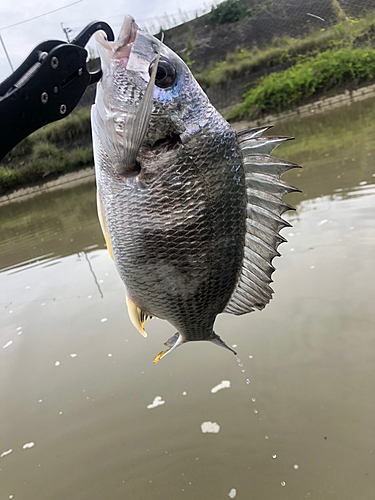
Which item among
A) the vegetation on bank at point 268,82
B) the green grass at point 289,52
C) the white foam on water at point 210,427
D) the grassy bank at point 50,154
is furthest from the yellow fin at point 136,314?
the green grass at point 289,52

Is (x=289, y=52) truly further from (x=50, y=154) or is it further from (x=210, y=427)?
(x=210, y=427)

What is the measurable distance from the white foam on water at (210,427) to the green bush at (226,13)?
78.3ft

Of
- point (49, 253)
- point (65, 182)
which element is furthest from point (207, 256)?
point (65, 182)

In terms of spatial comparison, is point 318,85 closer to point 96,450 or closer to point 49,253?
point 49,253

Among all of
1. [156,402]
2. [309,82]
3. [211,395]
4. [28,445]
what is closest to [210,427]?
[211,395]

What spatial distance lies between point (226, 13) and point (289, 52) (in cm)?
522

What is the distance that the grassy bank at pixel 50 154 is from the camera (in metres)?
15.2

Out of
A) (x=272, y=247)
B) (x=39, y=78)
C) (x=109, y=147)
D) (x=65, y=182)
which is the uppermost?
(x=39, y=78)

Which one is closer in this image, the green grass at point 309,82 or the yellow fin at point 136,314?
the yellow fin at point 136,314

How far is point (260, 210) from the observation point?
0.86 m

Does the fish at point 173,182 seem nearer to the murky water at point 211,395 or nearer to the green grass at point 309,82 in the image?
the murky water at point 211,395

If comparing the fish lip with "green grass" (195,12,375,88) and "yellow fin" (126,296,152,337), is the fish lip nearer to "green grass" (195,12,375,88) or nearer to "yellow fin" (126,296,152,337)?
"yellow fin" (126,296,152,337)

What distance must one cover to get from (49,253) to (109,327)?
9.96 feet

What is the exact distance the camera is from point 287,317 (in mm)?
2709
